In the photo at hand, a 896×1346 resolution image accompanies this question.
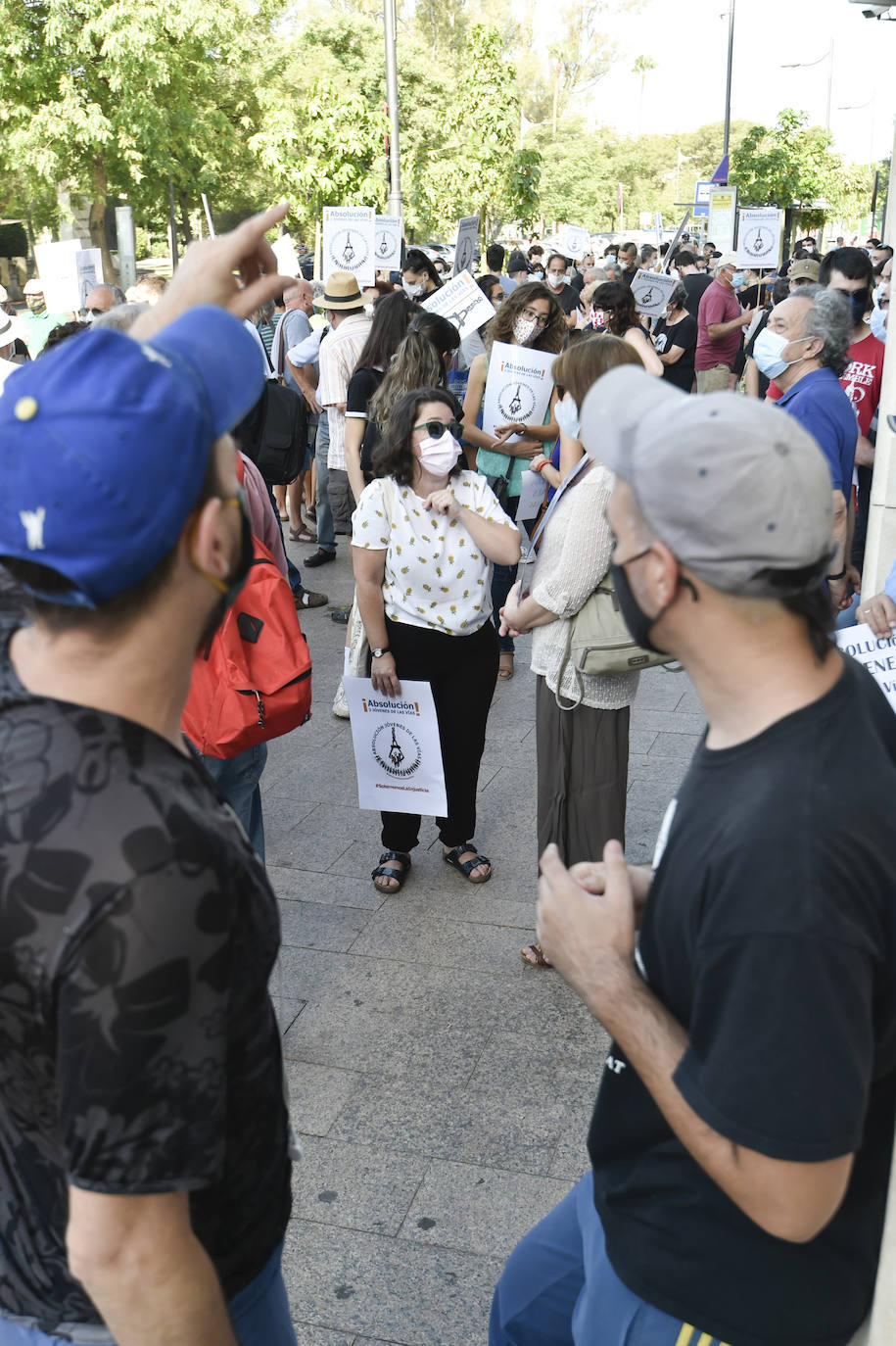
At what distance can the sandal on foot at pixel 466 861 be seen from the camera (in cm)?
455

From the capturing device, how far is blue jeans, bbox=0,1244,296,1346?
4.55 ft

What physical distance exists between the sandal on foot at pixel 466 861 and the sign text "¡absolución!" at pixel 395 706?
69cm

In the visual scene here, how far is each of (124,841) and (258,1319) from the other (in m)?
0.79

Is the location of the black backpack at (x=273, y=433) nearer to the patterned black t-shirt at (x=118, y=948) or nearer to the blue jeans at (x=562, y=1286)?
the blue jeans at (x=562, y=1286)

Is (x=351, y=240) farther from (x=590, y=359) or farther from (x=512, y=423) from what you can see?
(x=590, y=359)

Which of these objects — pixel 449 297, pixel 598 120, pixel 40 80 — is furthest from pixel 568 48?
pixel 449 297

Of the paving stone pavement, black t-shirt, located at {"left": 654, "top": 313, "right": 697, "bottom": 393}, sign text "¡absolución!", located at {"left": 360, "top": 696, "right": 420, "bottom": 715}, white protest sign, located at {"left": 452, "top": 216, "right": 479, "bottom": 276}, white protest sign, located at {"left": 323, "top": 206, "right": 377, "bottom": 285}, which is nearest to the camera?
the paving stone pavement

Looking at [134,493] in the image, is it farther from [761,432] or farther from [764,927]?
[764,927]

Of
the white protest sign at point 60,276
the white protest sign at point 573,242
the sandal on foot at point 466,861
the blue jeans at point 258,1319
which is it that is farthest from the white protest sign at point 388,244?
the white protest sign at point 573,242

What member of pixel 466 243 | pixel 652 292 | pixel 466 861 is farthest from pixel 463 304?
pixel 652 292

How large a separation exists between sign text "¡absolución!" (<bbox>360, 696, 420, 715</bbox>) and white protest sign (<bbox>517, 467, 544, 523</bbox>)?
2.60 metres

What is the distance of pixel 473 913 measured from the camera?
14.2ft

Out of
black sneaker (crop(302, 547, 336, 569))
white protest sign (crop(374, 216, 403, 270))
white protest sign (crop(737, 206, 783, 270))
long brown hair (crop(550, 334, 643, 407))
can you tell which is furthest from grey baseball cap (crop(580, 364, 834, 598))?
white protest sign (crop(737, 206, 783, 270))

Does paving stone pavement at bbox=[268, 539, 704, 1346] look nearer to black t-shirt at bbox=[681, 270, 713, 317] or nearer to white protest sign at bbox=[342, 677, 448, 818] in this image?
white protest sign at bbox=[342, 677, 448, 818]
